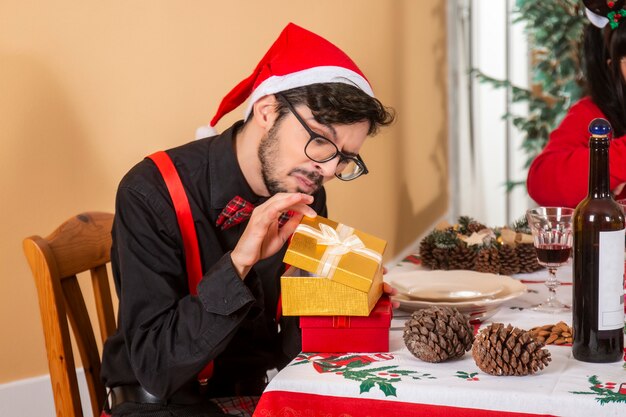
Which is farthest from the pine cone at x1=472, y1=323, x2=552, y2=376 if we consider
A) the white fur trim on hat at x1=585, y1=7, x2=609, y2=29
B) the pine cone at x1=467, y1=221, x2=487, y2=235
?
the white fur trim on hat at x1=585, y1=7, x2=609, y2=29

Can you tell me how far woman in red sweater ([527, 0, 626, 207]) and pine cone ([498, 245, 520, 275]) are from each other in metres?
0.71

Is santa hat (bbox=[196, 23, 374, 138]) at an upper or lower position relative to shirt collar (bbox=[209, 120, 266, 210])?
upper

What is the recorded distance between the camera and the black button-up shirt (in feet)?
4.58

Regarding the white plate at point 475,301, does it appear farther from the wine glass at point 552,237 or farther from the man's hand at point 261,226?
the man's hand at point 261,226

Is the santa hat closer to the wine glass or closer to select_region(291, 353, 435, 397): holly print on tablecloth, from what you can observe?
the wine glass

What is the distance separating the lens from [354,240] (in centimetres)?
140

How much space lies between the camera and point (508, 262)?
6.10ft

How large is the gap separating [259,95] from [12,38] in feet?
3.87

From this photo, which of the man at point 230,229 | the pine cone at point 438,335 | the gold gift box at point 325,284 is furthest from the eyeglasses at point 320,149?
the pine cone at point 438,335

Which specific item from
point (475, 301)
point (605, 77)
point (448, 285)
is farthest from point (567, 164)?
point (475, 301)

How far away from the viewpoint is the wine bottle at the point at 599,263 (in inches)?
46.6

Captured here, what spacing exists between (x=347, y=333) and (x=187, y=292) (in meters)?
0.40

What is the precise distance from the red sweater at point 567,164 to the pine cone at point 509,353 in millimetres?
1413

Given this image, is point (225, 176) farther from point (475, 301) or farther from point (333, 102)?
point (475, 301)
